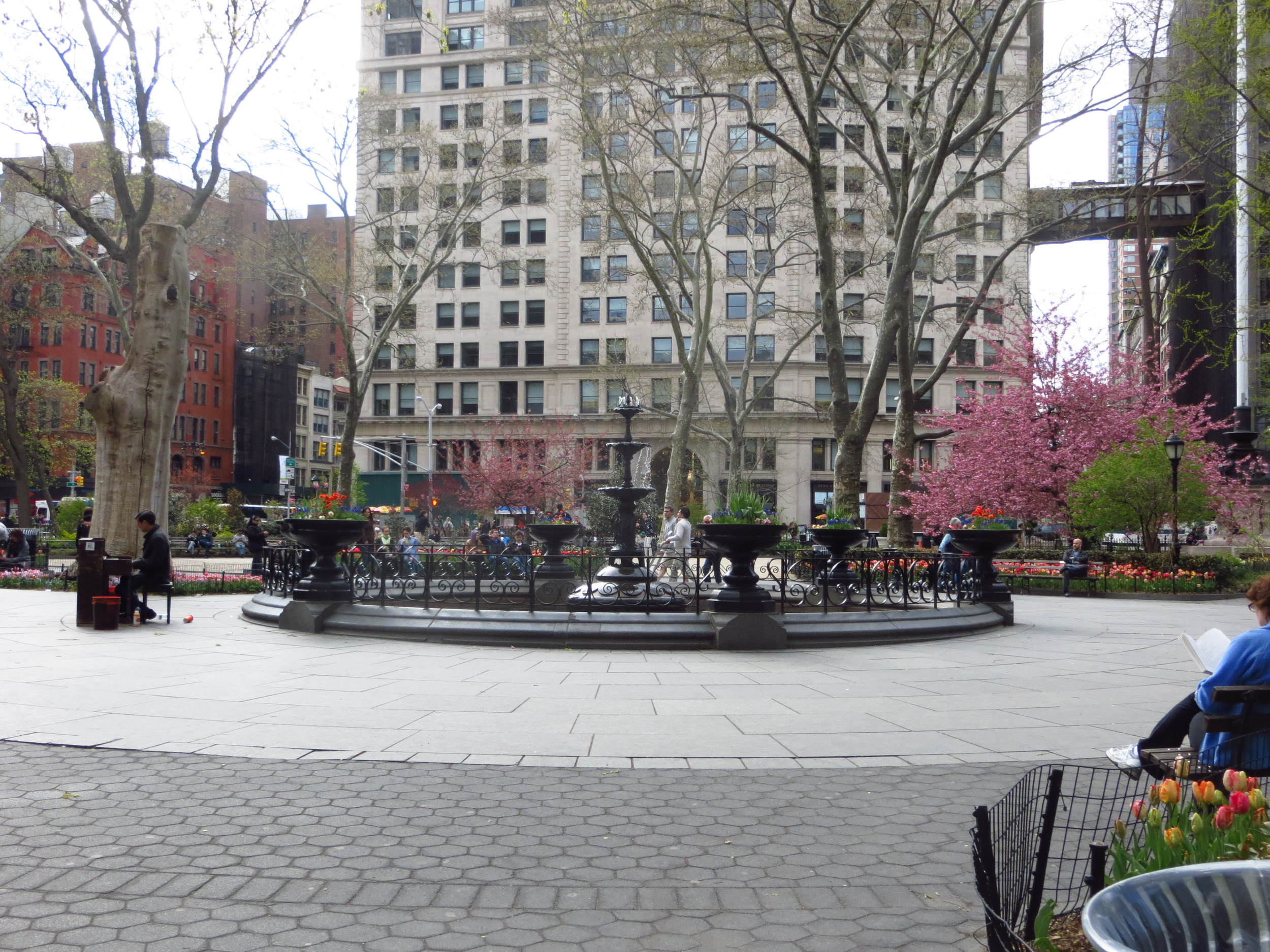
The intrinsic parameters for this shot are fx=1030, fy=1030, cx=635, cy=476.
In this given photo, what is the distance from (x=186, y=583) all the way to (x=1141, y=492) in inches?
919

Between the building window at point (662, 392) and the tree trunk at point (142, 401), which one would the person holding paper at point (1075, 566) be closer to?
the tree trunk at point (142, 401)

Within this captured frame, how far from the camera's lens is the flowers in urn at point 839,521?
18.8 metres

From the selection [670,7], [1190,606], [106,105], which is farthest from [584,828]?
[106,105]

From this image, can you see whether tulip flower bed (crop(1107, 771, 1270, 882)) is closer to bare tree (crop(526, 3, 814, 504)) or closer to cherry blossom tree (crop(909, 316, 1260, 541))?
bare tree (crop(526, 3, 814, 504))

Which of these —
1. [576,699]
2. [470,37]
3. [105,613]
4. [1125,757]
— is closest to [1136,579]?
Answer: [576,699]

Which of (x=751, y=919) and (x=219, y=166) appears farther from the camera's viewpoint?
(x=219, y=166)

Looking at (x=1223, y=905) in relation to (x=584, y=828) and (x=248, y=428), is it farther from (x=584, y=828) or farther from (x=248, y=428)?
(x=248, y=428)

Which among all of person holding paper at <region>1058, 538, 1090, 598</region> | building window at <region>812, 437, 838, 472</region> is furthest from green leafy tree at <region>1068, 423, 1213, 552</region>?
building window at <region>812, 437, 838, 472</region>

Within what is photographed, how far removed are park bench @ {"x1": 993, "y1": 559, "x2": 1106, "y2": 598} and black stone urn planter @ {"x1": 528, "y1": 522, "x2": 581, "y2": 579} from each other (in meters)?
10.1

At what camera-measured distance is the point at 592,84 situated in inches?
959

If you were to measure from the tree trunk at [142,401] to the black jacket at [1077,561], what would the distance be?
20074mm

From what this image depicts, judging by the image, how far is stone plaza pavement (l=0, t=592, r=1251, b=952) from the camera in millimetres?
4191

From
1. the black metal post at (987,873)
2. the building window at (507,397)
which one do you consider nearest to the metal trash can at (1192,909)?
the black metal post at (987,873)

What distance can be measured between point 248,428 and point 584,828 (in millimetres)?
89411
